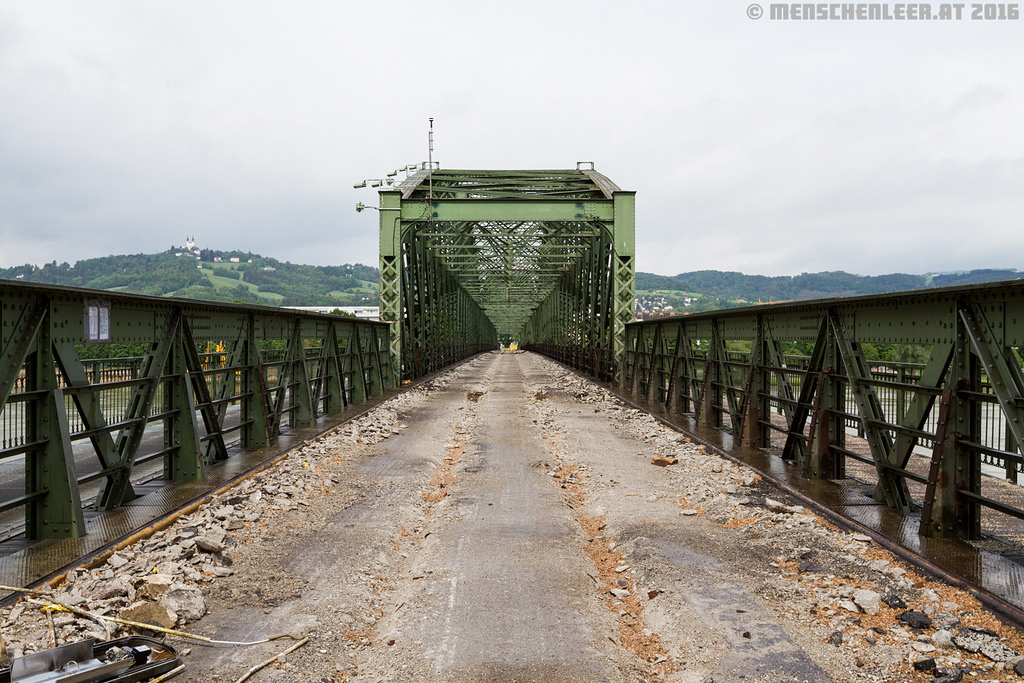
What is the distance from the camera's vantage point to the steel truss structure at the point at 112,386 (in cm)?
523

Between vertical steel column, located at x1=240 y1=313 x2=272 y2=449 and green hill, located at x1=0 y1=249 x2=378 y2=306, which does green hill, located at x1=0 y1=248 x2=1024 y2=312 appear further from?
vertical steel column, located at x1=240 y1=313 x2=272 y2=449

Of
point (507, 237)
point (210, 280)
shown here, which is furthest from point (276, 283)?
point (507, 237)

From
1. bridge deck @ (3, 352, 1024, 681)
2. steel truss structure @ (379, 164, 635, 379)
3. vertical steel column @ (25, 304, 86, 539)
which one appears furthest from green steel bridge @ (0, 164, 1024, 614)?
steel truss structure @ (379, 164, 635, 379)

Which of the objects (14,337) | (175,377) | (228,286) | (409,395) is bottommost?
(409,395)

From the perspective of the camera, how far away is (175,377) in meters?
7.56

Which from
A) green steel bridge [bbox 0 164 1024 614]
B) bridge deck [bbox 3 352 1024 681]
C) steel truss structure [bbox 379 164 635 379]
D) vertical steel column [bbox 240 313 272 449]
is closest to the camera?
bridge deck [bbox 3 352 1024 681]

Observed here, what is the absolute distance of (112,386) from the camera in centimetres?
597

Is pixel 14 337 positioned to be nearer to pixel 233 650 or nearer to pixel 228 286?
pixel 233 650

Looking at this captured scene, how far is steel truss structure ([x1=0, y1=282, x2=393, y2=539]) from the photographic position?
17.2 ft

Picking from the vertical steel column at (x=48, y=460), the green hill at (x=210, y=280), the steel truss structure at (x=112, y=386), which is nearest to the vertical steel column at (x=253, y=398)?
the steel truss structure at (x=112, y=386)

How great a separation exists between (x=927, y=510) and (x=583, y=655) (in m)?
3.27

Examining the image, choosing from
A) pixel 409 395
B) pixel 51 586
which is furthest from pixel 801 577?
pixel 409 395

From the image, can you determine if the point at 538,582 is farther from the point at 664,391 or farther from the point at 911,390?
the point at 664,391

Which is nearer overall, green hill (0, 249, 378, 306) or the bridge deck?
the bridge deck
